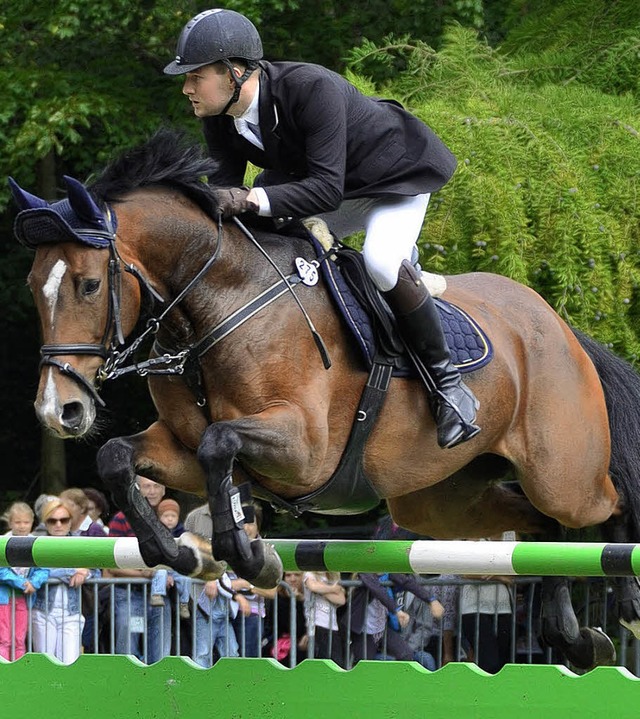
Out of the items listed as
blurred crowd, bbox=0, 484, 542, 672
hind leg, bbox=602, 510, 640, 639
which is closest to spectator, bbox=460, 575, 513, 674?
blurred crowd, bbox=0, 484, 542, 672

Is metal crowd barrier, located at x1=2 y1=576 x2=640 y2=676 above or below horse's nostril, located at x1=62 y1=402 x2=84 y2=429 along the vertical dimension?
below

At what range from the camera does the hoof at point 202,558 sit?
4652 mm

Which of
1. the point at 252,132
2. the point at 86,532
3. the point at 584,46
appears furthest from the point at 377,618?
the point at 584,46

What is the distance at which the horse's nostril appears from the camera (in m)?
4.25

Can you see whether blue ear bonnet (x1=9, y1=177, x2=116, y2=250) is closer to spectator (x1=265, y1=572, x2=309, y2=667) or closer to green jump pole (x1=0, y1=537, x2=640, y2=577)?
green jump pole (x1=0, y1=537, x2=640, y2=577)

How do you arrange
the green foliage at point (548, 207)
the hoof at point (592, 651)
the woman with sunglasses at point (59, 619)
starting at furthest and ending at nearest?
1. the green foliage at point (548, 207)
2. the woman with sunglasses at point (59, 619)
3. the hoof at point (592, 651)

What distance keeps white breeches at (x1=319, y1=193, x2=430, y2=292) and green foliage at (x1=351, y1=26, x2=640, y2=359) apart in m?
2.70

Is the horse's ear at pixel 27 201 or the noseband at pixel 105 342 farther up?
the horse's ear at pixel 27 201

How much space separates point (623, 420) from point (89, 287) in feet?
9.14

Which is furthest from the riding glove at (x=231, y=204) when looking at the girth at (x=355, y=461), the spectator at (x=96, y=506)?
the spectator at (x=96, y=506)

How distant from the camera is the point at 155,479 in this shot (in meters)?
4.83

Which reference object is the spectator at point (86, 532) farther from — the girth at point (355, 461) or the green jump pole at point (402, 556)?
the girth at point (355, 461)

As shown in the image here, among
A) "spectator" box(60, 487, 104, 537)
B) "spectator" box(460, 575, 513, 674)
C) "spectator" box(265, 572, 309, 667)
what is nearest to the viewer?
"spectator" box(265, 572, 309, 667)

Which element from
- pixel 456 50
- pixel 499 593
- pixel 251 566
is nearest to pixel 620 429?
pixel 499 593
